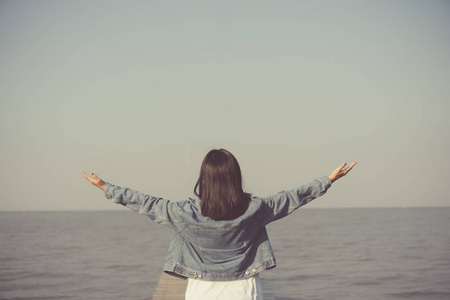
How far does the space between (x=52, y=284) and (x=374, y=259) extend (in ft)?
35.7

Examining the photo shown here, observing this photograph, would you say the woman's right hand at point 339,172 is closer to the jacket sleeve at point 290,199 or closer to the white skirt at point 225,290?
the jacket sleeve at point 290,199

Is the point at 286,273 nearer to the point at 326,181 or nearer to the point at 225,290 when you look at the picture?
the point at 326,181

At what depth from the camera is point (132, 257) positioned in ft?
64.0

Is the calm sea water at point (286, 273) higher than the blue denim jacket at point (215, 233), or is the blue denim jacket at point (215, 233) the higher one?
the blue denim jacket at point (215, 233)

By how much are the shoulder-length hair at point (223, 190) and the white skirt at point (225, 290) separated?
0.36 meters

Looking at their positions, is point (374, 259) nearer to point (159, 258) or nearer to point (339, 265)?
point (339, 265)

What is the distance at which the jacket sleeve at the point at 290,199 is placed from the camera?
2.64 meters

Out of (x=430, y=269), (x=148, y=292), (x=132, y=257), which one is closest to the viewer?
(x=148, y=292)

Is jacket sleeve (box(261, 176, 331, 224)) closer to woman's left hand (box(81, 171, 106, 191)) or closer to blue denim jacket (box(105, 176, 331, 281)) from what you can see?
blue denim jacket (box(105, 176, 331, 281))

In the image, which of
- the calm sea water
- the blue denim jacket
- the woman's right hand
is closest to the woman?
the blue denim jacket

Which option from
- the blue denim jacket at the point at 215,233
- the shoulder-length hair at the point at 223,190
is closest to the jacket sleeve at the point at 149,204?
the blue denim jacket at the point at 215,233

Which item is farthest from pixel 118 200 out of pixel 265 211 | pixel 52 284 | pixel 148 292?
pixel 52 284

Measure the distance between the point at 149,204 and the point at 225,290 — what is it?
0.59 meters

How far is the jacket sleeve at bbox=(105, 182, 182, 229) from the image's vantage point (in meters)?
2.64
